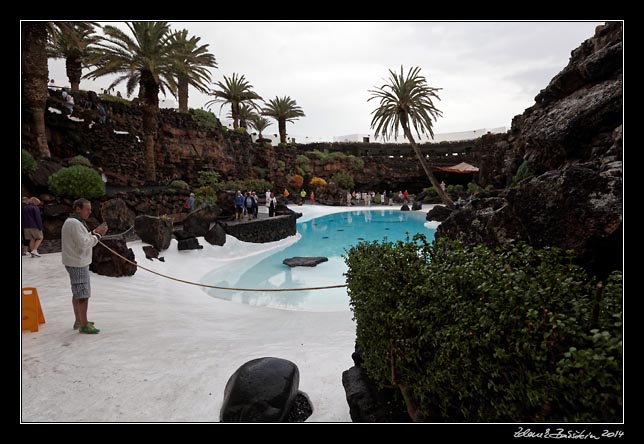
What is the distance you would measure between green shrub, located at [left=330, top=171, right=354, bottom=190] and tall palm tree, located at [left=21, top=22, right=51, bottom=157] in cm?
3137

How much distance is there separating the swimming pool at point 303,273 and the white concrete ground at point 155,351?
3.61ft

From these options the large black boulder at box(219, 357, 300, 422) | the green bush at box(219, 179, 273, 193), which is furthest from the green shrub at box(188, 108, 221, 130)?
the large black boulder at box(219, 357, 300, 422)

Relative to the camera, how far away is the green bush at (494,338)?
4.68 ft

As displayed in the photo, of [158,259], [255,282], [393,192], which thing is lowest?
[255,282]

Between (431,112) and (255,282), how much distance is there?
15.3m

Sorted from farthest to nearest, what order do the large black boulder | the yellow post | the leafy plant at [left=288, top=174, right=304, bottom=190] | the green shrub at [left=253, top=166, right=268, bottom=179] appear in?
1. the leafy plant at [left=288, top=174, right=304, bottom=190]
2. the green shrub at [left=253, top=166, right=268, bottom=179]
3. the yellow post
4. the large black boulder

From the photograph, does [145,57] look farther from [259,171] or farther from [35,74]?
[259,171]

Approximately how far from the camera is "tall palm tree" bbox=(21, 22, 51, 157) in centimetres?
1223

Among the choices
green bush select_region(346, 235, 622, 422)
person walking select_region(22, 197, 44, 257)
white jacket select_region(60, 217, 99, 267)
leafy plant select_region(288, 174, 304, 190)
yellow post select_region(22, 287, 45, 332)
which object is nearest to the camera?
green bush select_region(346, 235, 622, 422)

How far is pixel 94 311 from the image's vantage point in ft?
19.0

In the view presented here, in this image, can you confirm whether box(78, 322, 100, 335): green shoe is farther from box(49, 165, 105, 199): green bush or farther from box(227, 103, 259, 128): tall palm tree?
box(227, 103, 259, 128): tall palm tree

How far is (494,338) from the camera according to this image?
1.69m

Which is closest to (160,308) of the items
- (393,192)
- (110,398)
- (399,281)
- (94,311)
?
(94,311)
